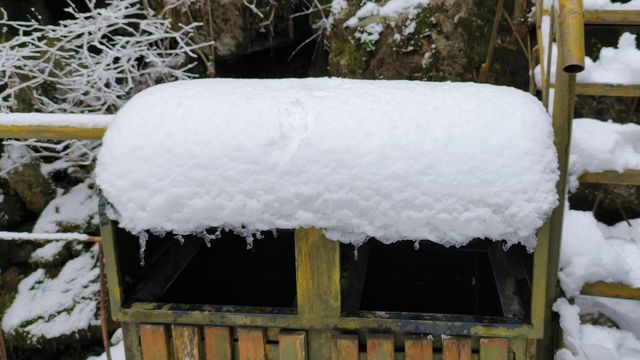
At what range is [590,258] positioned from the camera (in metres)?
2.27

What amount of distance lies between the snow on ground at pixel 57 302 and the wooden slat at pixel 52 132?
265 cm

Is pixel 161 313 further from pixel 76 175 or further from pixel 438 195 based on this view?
pixel 76 175

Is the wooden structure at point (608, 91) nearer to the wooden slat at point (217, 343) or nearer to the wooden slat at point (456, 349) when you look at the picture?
the wooden slat at point (456, 349)

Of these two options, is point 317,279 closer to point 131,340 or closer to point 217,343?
point 217,343

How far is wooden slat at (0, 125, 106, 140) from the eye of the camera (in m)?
1.90

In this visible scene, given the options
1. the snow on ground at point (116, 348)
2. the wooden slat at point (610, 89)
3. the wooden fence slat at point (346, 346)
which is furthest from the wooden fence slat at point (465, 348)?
the snow on ground at point (116, 348)

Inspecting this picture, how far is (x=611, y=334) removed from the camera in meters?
2.27

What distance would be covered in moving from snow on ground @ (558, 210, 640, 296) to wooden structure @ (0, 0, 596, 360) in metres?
0.37

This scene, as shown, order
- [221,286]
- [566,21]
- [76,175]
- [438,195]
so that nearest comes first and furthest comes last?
[438,195] < [566,21] < [221,286] < [76,175]

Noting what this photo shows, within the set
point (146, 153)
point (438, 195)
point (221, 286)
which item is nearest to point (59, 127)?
point (146, 153)

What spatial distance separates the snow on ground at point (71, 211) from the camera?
15.4 feet

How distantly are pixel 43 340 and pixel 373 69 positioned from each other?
9.86 ft

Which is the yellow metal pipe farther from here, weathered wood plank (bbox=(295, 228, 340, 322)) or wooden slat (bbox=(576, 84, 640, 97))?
weathered wood plank (bbox=(295, 228, 340, 322))

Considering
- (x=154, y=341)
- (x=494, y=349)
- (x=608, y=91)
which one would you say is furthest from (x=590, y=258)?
(x=154, y=341)
